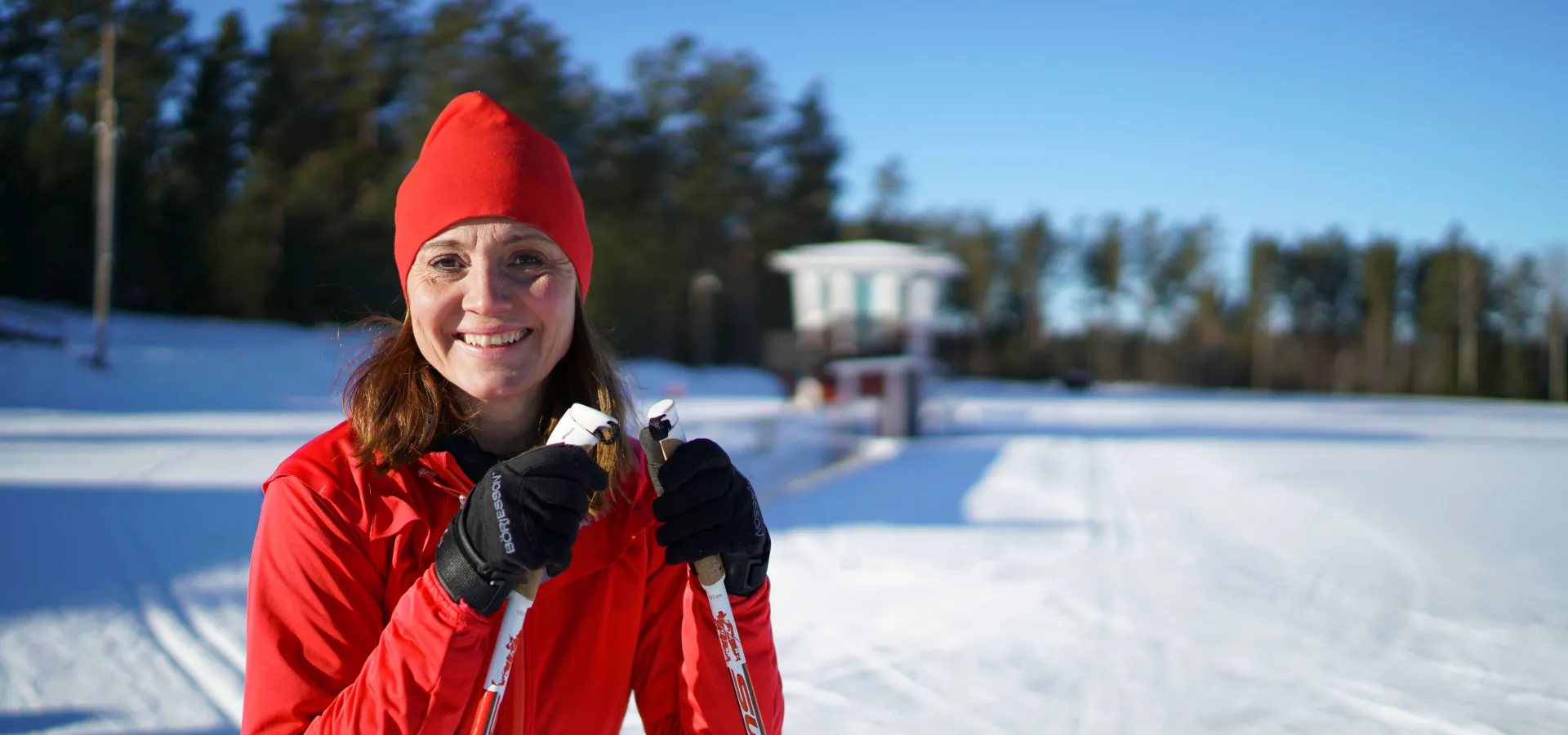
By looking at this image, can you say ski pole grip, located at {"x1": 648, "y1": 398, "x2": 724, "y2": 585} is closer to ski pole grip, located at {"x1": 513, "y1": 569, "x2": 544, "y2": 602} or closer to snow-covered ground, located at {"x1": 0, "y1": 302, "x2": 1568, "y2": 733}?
ski pole grip, located at {"x1": 513, "y1": 569, "x2": 544, "y2": 602}

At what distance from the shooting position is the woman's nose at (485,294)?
1.63 meters

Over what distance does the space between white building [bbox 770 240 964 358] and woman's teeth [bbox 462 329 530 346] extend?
21.5 metres

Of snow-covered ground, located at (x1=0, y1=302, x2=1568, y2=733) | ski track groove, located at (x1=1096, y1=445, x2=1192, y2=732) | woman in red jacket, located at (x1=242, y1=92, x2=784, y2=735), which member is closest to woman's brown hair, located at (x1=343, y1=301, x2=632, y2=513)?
woman in red jacket, located at (x1=242, y1=92, x2=784, y2=735)

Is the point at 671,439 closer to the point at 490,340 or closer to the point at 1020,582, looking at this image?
the point at 490,340

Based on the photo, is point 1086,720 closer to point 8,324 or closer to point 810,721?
point 810,721

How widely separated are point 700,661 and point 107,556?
19.6 feet

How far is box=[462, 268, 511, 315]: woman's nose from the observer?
1635 millimetres

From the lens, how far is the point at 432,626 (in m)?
1.39

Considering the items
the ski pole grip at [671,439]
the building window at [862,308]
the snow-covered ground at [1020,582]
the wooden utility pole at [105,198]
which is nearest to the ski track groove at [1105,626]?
the snow-covered ground at [1020,582]

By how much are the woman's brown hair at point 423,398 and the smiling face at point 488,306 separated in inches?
2.5

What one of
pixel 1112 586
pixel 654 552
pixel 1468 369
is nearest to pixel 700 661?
pixel 654 552

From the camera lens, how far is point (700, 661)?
5.63 ft

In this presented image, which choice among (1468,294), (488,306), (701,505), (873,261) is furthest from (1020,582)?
(1468,294)

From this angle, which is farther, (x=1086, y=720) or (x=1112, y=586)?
(x=1112, y=586)
